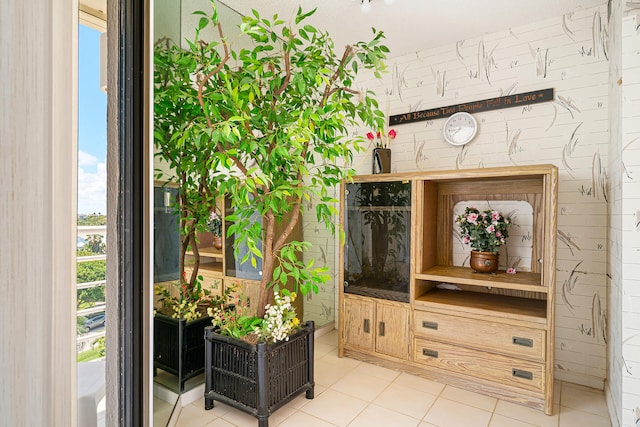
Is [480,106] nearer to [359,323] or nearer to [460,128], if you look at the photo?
[460,128]

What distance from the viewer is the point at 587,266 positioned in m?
2.41

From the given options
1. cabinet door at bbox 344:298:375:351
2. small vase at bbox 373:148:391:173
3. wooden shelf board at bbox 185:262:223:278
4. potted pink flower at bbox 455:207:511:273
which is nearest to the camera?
wooden shelf board at bbox 185:262:223:278

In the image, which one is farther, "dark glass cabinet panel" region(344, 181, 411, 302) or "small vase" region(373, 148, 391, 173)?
"small vase" region(373, 148, 391, 173)

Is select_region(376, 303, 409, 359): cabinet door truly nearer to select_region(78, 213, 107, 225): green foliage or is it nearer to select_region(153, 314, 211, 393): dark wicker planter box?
select_region(153, 314, 211, 393): dark wicker planter box

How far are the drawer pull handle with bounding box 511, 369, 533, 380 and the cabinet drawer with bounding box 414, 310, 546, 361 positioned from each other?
10cm

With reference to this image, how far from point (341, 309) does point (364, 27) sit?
7.59 feet

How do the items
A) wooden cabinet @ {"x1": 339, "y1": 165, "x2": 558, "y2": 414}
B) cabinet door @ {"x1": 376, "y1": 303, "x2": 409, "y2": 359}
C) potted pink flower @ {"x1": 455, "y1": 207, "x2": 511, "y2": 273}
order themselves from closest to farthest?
wooden cabinet @ {"x1": 339, "y1": 165, "x2": 558, "y2": 414} < potted pink flower @ {"x1": 455, "y1": 207, "x2": 511, "y2": 273} < cabinet door @ {"x1": 376, "y1": 303, "x2": 409, "y2": 359}

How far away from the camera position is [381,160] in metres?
2.90

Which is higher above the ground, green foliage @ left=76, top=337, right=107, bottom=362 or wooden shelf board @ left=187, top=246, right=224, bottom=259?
wooden shelf board @ left=187, top=246, right=224, bottom=259

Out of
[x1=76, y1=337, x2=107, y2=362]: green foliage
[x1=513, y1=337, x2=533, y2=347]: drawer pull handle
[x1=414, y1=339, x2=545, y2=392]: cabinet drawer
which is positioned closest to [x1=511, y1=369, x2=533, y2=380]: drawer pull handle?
[x1=414, y1=339, x2=545, y2=392]: cabinet drawer

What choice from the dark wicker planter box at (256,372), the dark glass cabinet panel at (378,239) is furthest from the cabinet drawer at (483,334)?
the dark wicker planter box at (256,372)

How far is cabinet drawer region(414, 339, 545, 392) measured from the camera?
6.92 feet

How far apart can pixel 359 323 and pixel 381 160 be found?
4.49 feet

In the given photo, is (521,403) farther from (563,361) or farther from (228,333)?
(228,333)
